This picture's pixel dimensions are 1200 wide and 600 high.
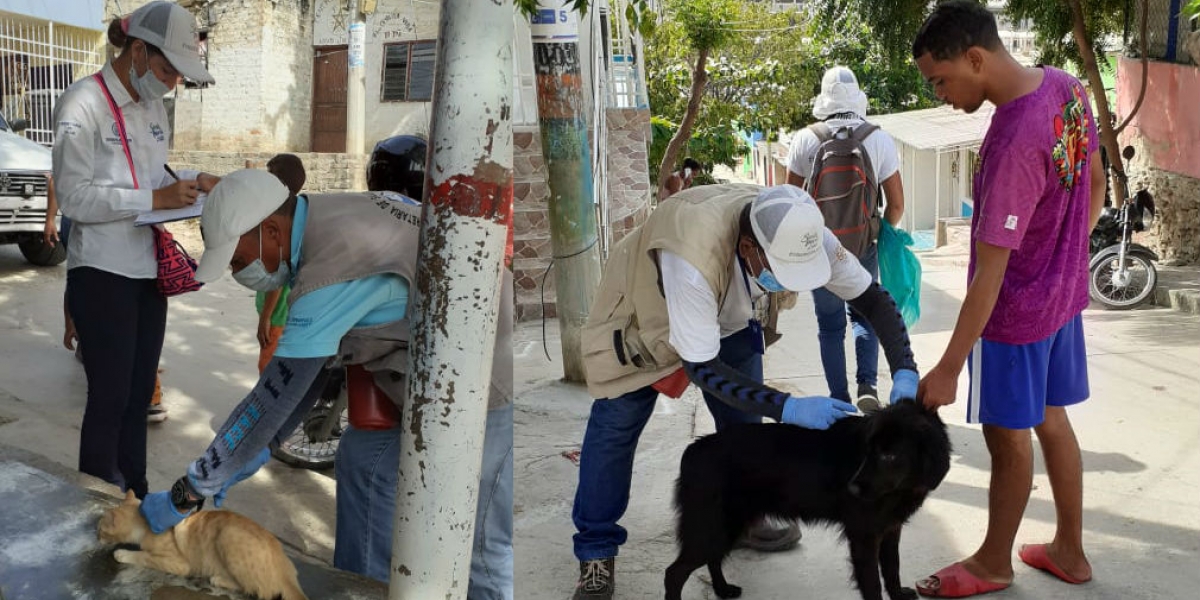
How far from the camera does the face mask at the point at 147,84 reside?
393 centimetres

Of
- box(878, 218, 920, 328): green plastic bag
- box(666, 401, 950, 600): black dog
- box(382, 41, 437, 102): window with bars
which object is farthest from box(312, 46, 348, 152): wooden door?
box(666, 401, 950, 600): black dog

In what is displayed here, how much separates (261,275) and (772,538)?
→ 229cm

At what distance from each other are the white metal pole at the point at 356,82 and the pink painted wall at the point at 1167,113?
43.4 ft

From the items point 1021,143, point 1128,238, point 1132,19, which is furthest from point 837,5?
point 1021,143

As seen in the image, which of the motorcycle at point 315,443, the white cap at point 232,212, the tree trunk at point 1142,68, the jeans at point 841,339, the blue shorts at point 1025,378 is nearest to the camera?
the white cap at point 232,212

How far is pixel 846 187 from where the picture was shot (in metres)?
5.63

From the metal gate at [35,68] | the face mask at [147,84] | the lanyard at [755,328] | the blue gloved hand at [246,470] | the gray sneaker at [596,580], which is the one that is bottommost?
the gray sneaker at [596,580]

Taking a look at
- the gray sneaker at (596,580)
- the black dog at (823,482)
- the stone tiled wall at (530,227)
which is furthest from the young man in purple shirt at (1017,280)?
the stone tiled wall at (530,227)

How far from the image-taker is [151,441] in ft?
18.3

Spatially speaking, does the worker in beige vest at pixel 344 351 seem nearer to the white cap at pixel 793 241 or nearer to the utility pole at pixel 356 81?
the white cap at pixel 793 241

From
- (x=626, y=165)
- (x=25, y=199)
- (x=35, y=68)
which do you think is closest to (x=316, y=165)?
(x=35, y=68)

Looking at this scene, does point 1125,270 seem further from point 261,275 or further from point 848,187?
point 261,275

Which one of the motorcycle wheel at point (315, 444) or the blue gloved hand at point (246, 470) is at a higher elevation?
the blue gloved hand at point (246, 470)

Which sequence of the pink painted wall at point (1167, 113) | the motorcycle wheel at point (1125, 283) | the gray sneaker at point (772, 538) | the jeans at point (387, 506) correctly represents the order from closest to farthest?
the jeans at point (387, 506)
the gray sneaker at point (772, 538)
the motorcycle wheel at point (1125, 283)
the pink painted wall at point (1167, 113)
